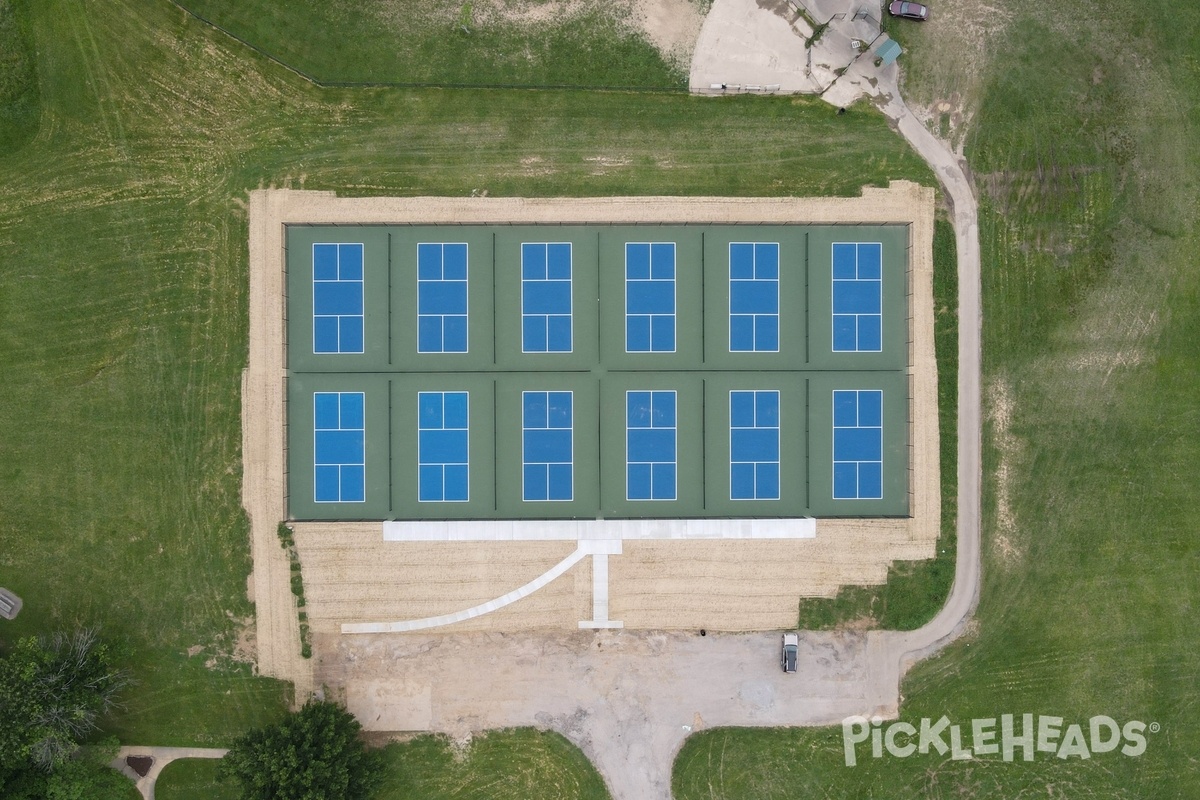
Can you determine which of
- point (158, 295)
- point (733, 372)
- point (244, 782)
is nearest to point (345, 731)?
point (244, 782)

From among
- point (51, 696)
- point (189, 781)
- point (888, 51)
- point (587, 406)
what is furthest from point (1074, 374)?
point (51, 696)

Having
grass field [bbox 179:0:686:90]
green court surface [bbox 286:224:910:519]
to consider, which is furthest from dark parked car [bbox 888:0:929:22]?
grass field [bbox 179:0:686:90]

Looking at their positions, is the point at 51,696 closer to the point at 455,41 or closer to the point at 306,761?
Result: the point at 306,761

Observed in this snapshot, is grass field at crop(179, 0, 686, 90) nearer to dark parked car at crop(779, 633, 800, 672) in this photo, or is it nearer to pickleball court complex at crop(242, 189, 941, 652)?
pickleball court complex at crop(242, 189, 941, 652)

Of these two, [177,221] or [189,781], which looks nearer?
[189,781]

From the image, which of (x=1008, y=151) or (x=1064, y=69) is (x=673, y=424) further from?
(x=1064, y=69)

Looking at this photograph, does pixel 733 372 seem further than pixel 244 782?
Yes
